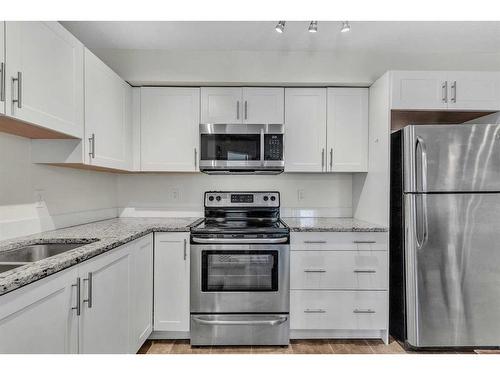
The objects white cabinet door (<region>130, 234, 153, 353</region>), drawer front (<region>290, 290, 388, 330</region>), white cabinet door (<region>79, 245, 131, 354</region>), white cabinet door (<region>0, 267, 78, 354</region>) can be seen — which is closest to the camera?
white cabinet door (<region>0, 267, 78, 354</region>)

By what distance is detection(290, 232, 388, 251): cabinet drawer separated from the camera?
2.38 metres

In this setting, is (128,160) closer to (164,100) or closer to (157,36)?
(164,100)

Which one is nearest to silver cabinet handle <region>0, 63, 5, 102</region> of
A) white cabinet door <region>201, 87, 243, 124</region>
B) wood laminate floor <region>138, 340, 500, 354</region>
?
white cabinet door <region>201, 87, 243, 124</region>

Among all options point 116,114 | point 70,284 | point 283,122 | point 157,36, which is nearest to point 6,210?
point 70,284

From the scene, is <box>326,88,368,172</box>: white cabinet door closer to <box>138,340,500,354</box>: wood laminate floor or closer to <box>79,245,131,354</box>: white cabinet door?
<box>138,340,500,354</box>: wood laminate floor

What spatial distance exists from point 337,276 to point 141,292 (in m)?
1.43

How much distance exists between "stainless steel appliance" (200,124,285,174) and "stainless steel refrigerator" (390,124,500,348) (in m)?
0.99

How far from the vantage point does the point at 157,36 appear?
8.21ft

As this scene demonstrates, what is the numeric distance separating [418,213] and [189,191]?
1.96 meters

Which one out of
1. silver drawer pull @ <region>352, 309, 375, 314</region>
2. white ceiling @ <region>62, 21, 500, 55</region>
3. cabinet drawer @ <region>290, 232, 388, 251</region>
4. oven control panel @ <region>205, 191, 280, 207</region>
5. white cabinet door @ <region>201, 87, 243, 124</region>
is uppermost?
white ceiling @ <region>62, 21, 500, 55</region>

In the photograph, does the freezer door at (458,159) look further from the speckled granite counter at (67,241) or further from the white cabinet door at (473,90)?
the speckled granite counter at (67,241)

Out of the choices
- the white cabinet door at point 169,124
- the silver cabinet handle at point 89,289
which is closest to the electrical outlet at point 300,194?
the white cabinet door at point 169,124

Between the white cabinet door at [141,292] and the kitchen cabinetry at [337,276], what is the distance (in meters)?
1.06

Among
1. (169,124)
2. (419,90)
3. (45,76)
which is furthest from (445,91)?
(45,76)
